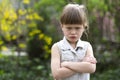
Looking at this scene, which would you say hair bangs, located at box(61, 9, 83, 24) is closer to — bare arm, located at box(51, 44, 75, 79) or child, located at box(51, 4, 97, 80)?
child, located at box(51, 4, 97, 80)

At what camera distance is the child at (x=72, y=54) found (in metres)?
2.79

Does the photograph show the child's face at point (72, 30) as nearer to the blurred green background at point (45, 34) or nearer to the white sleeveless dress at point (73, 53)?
the white sleeveless dress at point (73, 53)

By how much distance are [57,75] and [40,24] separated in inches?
306

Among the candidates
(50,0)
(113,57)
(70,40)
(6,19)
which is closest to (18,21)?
(6,19)

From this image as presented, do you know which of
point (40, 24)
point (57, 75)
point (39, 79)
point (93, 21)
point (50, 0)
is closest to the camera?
point (57, 75)

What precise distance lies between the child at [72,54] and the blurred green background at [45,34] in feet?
15.2

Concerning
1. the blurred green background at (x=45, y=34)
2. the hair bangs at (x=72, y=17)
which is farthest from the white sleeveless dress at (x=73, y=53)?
the blurred green background at (x=45, y=34)

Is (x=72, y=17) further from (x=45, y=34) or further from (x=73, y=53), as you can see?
(x=45, y=34)

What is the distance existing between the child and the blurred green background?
4618 mm

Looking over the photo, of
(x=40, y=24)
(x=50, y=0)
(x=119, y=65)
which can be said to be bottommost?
(x=119, y=65)

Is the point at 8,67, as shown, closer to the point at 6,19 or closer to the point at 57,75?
the point at 6,19

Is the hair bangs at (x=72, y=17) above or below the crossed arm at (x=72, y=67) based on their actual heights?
above

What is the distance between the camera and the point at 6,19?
29.3ft

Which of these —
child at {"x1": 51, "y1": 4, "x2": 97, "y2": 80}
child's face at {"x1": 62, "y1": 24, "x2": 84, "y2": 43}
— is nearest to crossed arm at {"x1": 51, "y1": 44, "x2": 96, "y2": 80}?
child at {"x1": 51, "y1": 4, "x2": 97, "y2": 80}
